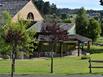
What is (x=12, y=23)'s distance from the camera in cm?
A: 3009

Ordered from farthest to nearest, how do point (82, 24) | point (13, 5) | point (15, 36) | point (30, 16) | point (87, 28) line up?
point (82, 24)
point (87, 28)
point (30, 16)
point (13, 5)
point (15, 36)

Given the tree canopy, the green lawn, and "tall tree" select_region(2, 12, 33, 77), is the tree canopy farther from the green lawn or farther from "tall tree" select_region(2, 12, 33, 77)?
"tall tree" select_region(2, 12, 33, 77)

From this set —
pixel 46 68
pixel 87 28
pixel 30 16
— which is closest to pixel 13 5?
pixel 30 16

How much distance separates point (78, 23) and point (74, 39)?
29.7m

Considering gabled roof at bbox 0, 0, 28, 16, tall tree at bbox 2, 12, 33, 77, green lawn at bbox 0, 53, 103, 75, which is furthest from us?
gabled roof at bbox 0, 0, 28, 16

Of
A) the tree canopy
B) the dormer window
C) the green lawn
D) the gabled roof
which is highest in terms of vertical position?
the gabled roof

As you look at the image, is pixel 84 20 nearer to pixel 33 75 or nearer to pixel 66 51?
pixel 66 51

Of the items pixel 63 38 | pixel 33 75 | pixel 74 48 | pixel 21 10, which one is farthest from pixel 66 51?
pixel 33 75

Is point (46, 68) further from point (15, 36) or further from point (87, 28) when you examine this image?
point (87, 28)

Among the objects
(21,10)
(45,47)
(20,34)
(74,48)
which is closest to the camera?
(20,34)

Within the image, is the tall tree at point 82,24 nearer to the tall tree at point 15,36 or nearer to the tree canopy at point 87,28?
the tree canopy at point 87,28

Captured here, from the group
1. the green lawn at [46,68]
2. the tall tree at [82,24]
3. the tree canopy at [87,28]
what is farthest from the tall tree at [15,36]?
the tall tree at [82,24]

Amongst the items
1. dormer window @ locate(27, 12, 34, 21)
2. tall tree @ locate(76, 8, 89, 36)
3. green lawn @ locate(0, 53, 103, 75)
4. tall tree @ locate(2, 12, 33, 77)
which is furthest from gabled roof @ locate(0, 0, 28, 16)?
tall tree @ locate(2, 12, 33, 77)

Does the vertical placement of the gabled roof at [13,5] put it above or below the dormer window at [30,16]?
above
